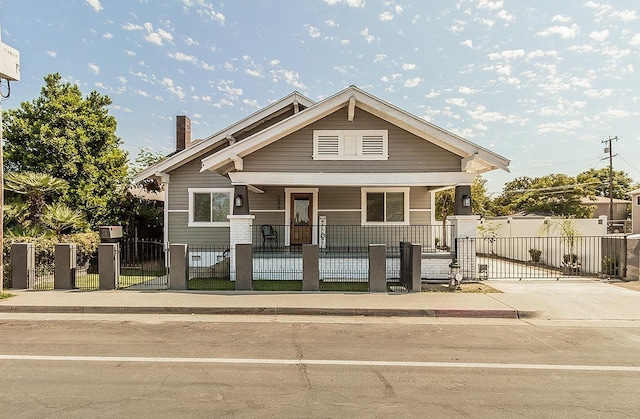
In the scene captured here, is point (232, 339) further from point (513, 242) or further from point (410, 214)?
point (513, 242)

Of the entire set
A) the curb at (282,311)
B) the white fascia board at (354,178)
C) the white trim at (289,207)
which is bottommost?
the curb at (282,311)

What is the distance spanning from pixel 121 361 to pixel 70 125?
1323 cm

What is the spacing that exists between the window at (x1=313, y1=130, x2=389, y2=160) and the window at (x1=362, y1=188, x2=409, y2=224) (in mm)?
2966

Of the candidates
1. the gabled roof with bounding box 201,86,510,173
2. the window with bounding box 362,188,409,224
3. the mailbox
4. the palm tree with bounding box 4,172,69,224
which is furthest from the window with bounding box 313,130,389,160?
the palm tree with bounding box 4,172,69,224

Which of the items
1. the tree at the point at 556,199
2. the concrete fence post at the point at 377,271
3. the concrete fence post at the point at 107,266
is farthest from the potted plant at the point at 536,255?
the tree at the point at 556,199

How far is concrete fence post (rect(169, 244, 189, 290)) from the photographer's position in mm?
10117

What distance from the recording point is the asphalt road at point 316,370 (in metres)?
3.97

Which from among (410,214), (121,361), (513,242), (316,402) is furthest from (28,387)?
(513,242)

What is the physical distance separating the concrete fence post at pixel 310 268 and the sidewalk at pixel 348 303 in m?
0.41

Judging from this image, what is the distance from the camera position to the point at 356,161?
1202cm

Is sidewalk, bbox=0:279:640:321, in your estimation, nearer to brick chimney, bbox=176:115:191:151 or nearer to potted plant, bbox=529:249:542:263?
potted plant, bbox=529:249:542:263

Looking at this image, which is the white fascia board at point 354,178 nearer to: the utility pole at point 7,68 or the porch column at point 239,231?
the porch column at point 239,231

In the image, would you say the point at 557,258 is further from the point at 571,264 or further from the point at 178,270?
the point at 178,270

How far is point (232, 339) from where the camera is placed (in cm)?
639
